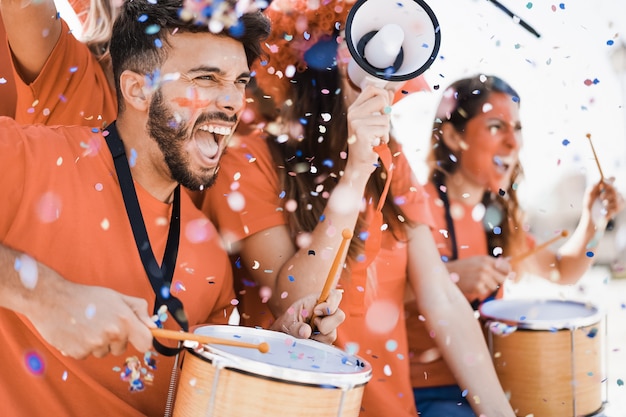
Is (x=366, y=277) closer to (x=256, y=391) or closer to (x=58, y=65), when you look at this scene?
(x=256, y=391)

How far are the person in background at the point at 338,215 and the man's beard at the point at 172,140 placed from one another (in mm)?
279

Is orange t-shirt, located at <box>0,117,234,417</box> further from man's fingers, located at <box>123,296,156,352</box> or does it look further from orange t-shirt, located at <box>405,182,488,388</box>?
orange t-shirt, located at <box>405,182,488,388</box>

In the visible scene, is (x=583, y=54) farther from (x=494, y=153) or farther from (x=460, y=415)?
(x=460, y=415)

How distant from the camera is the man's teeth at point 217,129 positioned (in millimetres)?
1805

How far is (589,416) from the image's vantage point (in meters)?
2.37

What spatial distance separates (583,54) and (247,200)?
1141 mm

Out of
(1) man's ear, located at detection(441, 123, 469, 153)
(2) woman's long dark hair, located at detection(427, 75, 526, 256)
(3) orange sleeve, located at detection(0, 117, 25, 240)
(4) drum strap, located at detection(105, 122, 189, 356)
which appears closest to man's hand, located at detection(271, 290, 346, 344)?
(4) drum strap, located at detection(105, 122, 189, 356)

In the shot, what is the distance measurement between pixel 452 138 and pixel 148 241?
1.63 meters

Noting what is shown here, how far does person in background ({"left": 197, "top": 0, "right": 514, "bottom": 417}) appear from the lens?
1.97 metres

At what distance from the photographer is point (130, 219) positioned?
1680mm

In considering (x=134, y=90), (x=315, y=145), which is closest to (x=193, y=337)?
(x=134, y=90)

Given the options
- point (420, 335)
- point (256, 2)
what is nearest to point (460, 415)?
point (420, 335)

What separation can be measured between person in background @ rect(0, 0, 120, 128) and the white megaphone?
67 cm

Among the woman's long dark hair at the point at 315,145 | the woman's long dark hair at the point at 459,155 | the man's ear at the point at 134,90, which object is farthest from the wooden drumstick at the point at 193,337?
the woman's long dark hair at the point at 459,155
